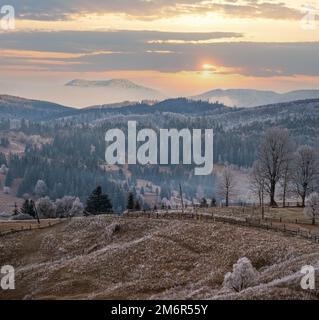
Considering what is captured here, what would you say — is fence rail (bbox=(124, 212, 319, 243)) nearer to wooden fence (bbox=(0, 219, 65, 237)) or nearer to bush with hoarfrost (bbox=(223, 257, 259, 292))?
wooden fence (bbox=(0, 219, 65, 237))

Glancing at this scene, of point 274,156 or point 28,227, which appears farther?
point 274,156

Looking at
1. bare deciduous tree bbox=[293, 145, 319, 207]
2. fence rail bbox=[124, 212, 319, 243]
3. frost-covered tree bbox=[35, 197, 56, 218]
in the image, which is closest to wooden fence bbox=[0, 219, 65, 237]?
fence rail bbox=[124, 212, 319, 243]

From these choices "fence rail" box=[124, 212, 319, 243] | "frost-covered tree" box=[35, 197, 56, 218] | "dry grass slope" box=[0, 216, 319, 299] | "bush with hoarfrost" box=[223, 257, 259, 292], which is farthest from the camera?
"frost-covered tree" box=[35, 197, 56, 218]

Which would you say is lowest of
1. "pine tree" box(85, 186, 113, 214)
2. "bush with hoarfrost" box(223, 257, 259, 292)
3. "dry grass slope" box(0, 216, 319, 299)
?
"pine tree" box(85, 186, 113, 214)

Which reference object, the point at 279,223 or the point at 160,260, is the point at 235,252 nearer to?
the point at 160,260

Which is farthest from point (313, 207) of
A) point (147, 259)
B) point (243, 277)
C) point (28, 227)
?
point (28, 227)

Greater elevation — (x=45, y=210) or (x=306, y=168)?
(x=306, y=168)

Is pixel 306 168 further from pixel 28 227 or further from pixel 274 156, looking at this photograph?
pixel 28 227

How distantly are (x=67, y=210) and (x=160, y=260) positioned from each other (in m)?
93.9

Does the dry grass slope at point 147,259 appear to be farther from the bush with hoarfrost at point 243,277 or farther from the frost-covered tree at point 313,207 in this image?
the frost-covered tree at point 313,207

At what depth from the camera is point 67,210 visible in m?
164

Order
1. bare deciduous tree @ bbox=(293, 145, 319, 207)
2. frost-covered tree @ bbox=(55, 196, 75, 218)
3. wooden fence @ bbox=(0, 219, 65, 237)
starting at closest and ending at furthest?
wooden fence @ bbox=(0, 219, 65, 237) → bare deciduous tree @ bbox=(293, 145, 319, 207) → frost-covered tree @ bbox=(55, 196, 75, 218)
